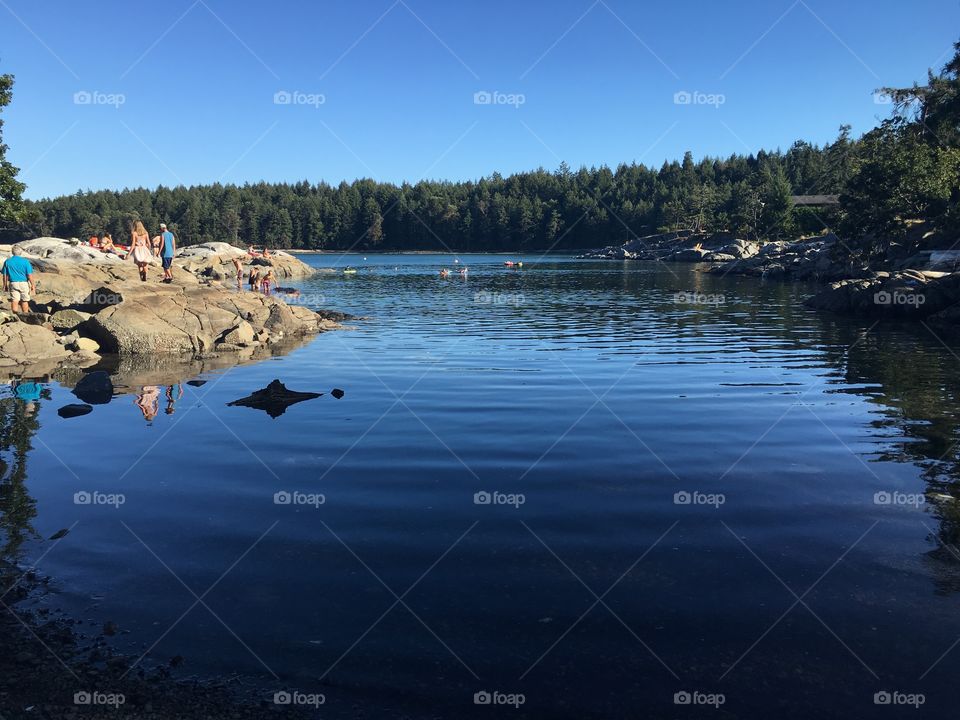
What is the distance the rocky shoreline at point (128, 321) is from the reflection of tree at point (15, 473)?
6.94 metres

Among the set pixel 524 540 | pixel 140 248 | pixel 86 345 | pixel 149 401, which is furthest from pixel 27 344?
pixel 524 540

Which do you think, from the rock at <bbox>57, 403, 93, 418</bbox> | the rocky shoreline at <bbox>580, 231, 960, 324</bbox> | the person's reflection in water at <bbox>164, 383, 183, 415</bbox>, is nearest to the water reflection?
the rock at <bbox>57, 403, 93, 418</bbox>

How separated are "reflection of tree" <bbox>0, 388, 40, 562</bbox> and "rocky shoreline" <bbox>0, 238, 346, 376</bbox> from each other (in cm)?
694

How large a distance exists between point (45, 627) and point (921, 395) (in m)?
20.1

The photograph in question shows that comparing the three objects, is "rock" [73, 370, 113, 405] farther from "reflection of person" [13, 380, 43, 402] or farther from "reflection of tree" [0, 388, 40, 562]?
"reflection of tree" [0, 388, 40, 562]

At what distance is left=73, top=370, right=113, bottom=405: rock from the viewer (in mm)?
18562

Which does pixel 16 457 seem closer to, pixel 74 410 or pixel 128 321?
pixel 74 410

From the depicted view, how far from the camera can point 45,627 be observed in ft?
22.9

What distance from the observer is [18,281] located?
28.6 m

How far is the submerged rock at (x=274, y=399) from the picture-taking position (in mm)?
17484

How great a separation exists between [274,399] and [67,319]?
1605 cm

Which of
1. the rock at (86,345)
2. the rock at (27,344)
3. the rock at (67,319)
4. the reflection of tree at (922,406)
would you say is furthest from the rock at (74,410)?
the reflection of tree at (922,406)

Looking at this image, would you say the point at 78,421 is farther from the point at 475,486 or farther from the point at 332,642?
the point at 332,642

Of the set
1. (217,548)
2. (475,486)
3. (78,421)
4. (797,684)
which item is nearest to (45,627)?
(217,548)
